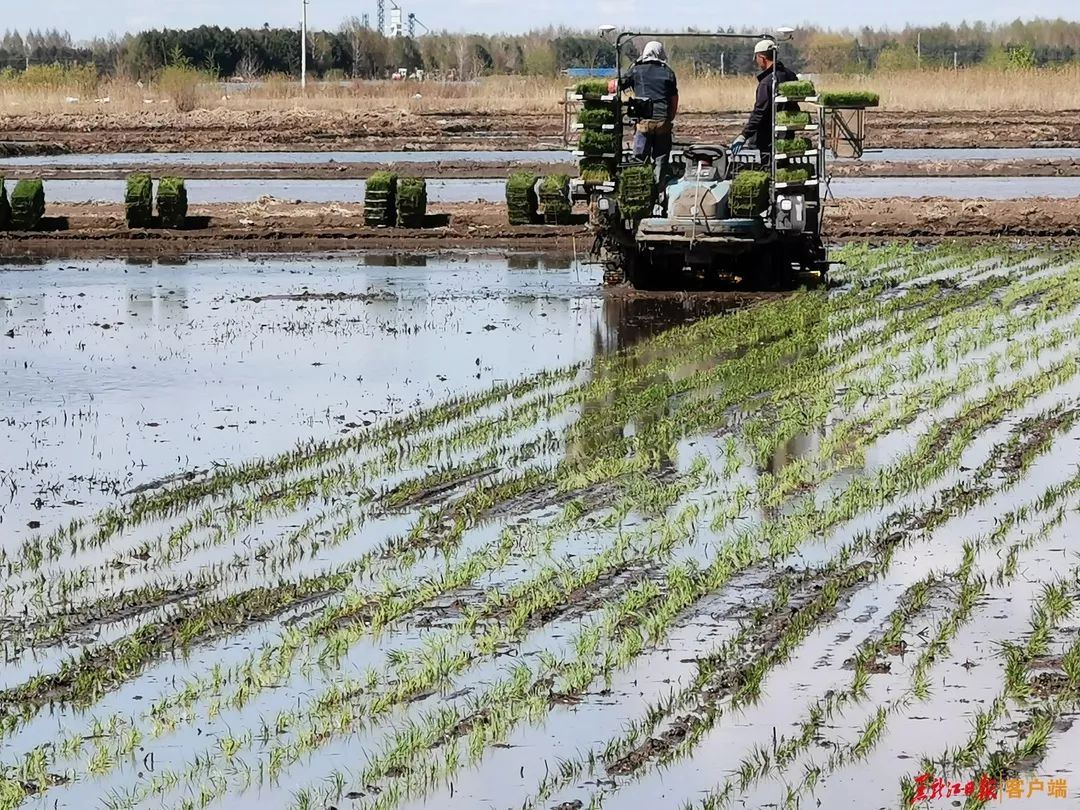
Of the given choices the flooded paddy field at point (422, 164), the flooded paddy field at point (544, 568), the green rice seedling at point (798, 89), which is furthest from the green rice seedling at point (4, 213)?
the green rice seedling at point (798, 89)

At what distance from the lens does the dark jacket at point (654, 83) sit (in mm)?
19375

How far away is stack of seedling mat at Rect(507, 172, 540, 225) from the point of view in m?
26.7

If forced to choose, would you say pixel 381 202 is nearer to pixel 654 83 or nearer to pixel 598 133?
pixel 598 133

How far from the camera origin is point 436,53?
102m

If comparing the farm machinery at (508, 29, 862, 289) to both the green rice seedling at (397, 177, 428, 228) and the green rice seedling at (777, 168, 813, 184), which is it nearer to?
the green rice seedling at (777, 168, 813, 184)

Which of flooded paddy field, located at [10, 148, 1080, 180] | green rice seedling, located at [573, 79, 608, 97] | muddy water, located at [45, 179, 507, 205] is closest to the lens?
green rice seedling, located at [573, 79, 608, 97]

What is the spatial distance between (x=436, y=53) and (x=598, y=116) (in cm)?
8396

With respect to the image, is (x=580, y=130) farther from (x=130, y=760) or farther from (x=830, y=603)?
(x=130, y=760)

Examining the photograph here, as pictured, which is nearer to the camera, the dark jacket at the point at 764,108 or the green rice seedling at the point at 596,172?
the dark jacket at the point at 764,108

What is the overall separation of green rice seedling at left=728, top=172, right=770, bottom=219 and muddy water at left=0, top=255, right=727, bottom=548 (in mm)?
957

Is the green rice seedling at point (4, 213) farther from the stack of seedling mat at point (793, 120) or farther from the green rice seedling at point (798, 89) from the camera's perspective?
the green rice seedling at point (798, 89)

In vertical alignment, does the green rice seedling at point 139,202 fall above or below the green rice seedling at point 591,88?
below

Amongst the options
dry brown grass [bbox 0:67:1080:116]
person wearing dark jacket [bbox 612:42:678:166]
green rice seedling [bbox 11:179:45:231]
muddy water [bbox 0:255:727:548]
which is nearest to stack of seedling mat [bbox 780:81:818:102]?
person wearing dark jacket [bbox 612:42:678:166]

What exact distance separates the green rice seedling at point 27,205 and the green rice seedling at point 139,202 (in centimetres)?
121
